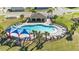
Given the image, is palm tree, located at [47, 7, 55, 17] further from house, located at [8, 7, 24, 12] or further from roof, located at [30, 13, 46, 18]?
house, located at [8, 7, 24, 12]

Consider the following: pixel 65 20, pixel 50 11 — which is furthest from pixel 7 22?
pixel 65 20

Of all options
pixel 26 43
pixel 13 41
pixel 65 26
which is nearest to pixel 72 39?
pixel 65 26

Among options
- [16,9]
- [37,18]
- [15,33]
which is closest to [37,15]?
[37,18]

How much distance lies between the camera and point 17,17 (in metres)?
3.33

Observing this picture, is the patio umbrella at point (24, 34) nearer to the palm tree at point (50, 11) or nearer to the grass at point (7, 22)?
the grass at point (7, 22)

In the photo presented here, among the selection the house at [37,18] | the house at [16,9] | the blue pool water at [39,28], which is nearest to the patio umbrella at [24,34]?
the blue pool water at [39,28]

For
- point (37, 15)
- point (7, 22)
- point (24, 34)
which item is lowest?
point (24, 34)

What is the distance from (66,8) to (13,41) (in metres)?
0.95

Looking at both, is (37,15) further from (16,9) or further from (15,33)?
(15,33)

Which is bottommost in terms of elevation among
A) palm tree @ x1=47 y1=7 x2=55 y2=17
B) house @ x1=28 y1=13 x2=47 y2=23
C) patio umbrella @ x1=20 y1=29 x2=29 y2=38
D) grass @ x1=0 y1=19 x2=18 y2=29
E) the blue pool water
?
patio umbrella @ x1=20 y1=29 x2=29 y2=38

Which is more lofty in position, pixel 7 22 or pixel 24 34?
pixel 7 22

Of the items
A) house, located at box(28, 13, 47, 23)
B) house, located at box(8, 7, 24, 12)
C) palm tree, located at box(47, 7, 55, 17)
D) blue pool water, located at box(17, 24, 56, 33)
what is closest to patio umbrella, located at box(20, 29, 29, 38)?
blue pool water, located at box(17, 24, 56, 33)

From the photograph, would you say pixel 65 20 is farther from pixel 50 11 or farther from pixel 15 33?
pixel 15 33
